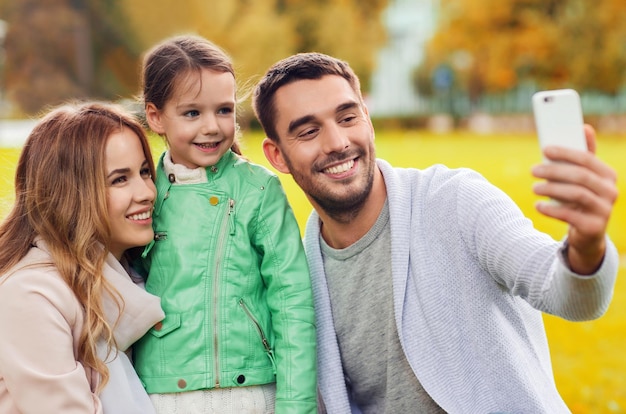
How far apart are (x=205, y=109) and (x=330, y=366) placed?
105 cm

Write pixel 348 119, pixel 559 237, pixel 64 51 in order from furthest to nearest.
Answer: pixel 64 51, pixel 559 237, pixel 348 119

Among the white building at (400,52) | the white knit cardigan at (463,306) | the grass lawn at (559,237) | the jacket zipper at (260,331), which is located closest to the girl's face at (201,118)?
the grass lawn at (559,237)

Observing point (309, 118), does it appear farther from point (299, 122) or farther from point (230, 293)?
point (230, 293)

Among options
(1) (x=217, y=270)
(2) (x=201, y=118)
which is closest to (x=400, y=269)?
(1) (x=217, y=270)

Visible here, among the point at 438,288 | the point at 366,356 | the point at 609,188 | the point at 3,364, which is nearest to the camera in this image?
the point at 609,188

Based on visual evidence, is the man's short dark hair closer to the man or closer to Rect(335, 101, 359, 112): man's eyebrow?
the man

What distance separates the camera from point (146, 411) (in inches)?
107

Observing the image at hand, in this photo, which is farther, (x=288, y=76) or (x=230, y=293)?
(x=288, y=76)

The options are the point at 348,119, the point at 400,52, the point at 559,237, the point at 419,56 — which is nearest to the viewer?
the point at 348,119

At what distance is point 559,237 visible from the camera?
1098 centimetres

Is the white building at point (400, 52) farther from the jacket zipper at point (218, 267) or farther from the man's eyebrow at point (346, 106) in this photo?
the jacket zipper at point (218, 267)

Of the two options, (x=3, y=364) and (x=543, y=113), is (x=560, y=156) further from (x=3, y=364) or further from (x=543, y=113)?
(x=3, y=364)

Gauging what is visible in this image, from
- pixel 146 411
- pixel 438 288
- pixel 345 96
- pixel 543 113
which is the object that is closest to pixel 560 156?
pixel 543 113

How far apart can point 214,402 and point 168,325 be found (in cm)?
31
